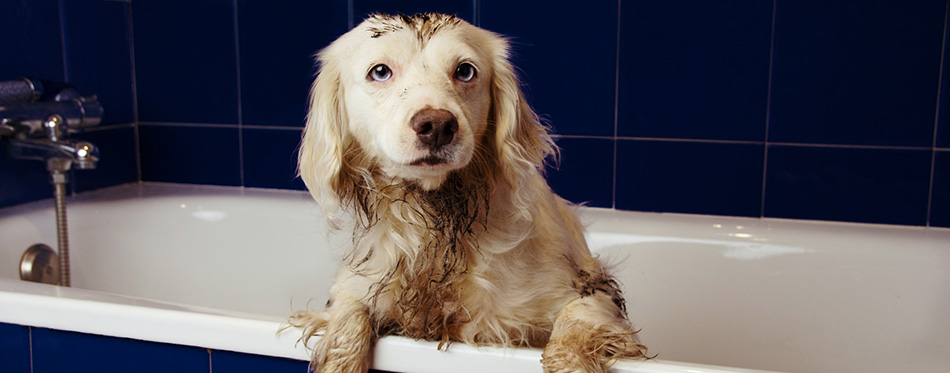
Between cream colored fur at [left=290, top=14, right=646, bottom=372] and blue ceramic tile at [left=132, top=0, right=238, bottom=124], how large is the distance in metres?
1.36

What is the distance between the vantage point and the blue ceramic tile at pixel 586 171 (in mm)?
2268

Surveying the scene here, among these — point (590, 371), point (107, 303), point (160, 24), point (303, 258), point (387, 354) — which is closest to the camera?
point (590, 371)

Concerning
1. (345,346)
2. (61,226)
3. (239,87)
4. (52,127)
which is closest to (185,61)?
(239,87)

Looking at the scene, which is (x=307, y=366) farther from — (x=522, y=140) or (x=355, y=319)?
(x=522, y=140)

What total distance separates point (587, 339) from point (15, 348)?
3.33ft

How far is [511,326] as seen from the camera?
4.11ft

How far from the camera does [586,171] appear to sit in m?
2.29

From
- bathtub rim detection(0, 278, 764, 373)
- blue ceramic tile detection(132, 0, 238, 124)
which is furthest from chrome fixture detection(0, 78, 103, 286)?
bathtub rim detection(0, 278, 764, 373)

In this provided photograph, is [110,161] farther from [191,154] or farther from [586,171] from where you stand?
[586,171]

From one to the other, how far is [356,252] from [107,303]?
443 millimetres

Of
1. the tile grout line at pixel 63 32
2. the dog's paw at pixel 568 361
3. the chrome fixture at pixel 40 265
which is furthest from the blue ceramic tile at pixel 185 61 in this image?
the dog's paw at pixel 568 361

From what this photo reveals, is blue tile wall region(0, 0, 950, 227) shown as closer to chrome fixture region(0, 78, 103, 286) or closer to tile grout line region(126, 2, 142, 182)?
tile grout line region(126, 2, 142, 182)

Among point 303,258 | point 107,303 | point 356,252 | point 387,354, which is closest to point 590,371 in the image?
point 387,354

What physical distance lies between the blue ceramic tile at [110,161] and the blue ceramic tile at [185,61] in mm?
112
